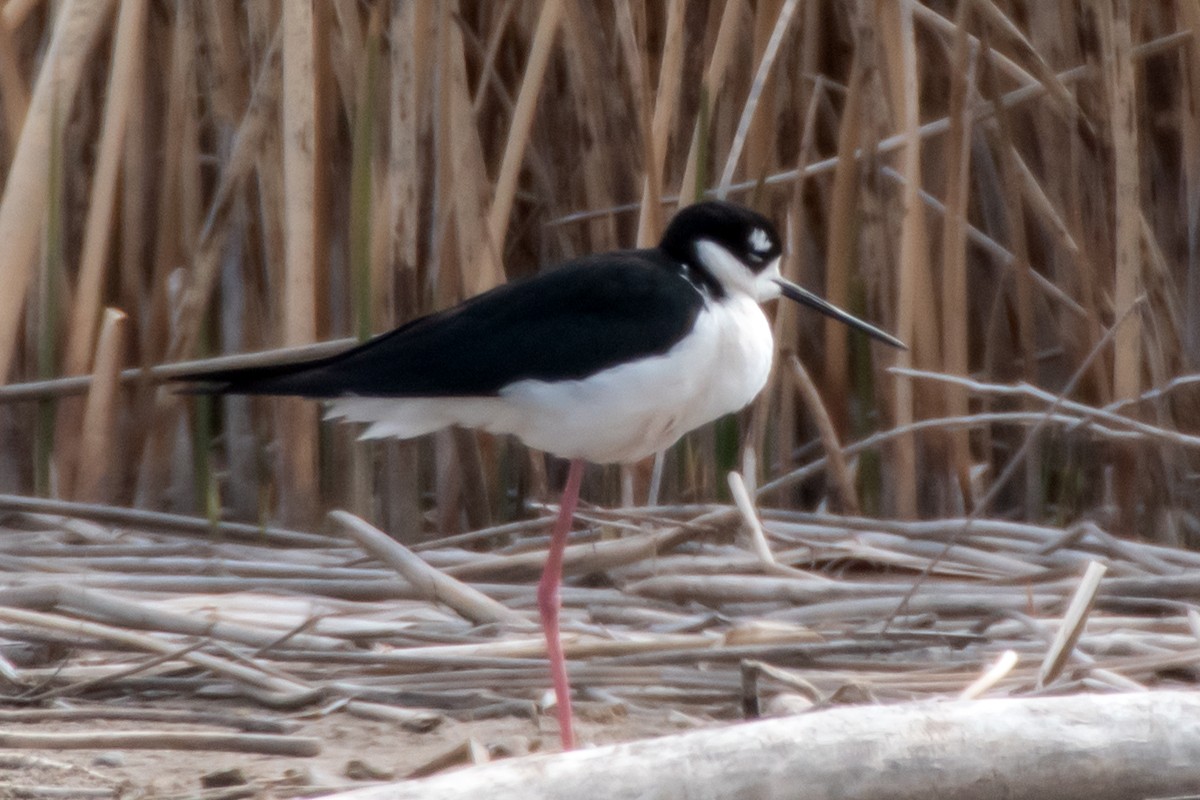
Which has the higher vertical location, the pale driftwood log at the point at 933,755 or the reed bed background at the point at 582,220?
the reed bed background at the point at 582,220

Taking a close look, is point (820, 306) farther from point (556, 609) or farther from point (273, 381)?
point (273, 381)

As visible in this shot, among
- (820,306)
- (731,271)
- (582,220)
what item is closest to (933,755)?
(731,271)

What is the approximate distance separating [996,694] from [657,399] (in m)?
0.54

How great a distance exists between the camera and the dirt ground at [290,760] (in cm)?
186

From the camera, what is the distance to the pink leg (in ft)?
7.00

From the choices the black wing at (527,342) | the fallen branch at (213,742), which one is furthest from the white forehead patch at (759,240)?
the fallen branch at (213,742)

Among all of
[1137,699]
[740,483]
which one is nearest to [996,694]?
[1137,699]

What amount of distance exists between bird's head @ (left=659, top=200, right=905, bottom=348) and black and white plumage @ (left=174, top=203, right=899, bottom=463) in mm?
12

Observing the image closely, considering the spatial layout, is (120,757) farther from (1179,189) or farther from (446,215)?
(1179,189)

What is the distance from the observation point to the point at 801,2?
10.8 ft


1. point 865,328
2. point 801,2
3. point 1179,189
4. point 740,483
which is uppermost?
point 801,2

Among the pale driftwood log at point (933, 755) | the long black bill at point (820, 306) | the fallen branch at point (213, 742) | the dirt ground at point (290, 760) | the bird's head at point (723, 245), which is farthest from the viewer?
the long black bill at point (820, 306)

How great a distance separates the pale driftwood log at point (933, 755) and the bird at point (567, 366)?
694 millimetres

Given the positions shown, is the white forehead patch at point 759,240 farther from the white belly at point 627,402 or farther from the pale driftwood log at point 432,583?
the pale driftwood log at point 432,583
